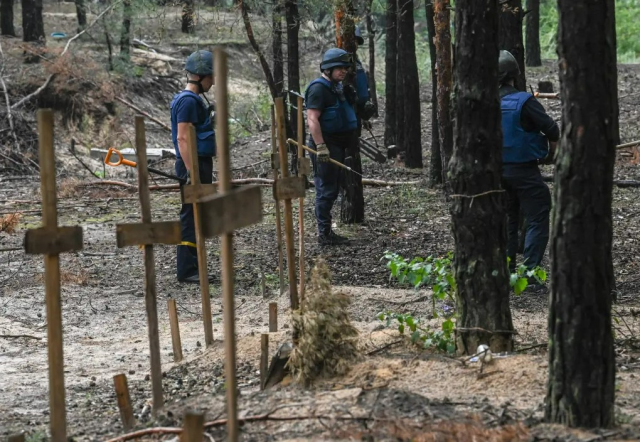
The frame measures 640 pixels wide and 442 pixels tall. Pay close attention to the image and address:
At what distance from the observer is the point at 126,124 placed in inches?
1000

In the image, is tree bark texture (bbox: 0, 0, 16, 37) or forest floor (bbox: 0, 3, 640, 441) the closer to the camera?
forest floor (bbox: 0, 3, 640, 441)

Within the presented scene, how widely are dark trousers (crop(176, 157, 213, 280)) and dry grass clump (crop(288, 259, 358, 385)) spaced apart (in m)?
3.93

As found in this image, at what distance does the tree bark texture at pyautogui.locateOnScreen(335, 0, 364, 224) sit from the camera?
13156 mm

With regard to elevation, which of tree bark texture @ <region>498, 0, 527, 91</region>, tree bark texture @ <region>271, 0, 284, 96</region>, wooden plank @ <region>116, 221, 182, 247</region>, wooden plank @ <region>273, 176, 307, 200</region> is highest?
tree bark texture @ <region>271, 0, 284, 96</region>

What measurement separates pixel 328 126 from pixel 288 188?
4.64 m

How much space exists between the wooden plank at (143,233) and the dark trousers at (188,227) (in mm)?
3954

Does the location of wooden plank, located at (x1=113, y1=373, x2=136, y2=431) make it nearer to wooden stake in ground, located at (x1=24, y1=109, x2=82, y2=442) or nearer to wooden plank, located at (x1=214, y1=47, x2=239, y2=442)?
wooden stake in ground, located at (x1=24, y1=109, x2=82, y2=442)

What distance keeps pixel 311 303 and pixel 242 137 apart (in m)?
19.2

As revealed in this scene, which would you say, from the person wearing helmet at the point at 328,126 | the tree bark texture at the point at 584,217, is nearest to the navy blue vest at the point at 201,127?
the person wearing helmet at the point at 328,126

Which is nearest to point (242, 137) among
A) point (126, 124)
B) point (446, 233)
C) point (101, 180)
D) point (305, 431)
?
point (126, 124)

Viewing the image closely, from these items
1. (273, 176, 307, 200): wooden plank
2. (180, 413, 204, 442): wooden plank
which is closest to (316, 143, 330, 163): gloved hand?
(273, 176, 307, 200): wooden plank

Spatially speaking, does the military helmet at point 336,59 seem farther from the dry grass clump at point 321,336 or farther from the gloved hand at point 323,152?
the dry grass clump at point 321,336

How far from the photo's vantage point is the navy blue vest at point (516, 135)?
8.68m

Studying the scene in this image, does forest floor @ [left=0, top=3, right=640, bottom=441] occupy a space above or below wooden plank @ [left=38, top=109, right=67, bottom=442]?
below
